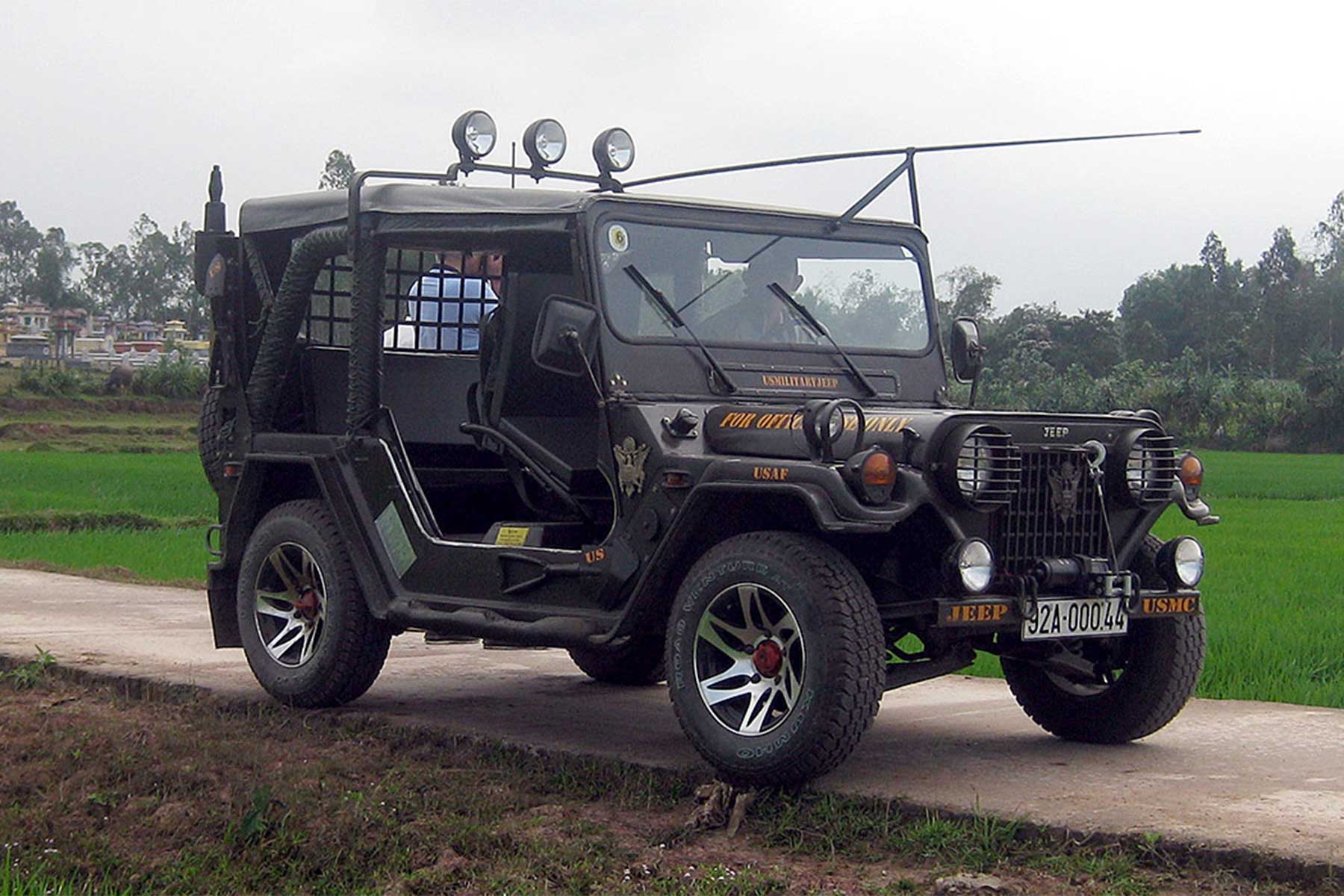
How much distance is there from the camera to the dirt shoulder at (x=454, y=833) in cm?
561

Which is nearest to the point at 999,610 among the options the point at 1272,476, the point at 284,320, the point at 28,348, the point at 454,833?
the point at 454,833

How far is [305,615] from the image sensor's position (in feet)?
28.3

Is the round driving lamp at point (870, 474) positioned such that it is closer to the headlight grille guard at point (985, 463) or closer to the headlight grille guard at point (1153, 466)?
the headlight grille guard at point (985, 463)

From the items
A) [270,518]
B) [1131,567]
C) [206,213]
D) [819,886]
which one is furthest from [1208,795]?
[206,213]

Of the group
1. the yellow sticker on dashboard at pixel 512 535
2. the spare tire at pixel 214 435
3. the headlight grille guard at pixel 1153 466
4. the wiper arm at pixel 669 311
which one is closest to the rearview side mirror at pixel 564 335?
the wiper arm at pixel 669 311

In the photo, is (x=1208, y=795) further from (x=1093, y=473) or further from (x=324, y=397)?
(x=324, y=397)

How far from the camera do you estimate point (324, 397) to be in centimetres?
900

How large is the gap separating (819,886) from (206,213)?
5.24 meters

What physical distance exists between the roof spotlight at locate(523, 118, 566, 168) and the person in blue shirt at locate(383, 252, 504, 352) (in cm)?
57

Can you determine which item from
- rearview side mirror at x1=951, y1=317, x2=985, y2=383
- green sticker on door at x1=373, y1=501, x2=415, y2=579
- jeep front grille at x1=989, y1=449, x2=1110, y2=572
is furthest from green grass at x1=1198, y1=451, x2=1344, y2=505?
jeep front grille at x1=989, y1=449, x2=1110, y2=572

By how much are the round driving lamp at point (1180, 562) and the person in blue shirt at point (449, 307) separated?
11.4 ft

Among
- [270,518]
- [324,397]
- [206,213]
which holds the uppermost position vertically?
[206,213]

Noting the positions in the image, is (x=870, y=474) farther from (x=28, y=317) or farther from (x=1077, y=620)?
(x=28, y=317)

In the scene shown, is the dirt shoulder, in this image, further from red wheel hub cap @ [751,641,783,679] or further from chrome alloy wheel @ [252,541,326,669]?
chrome alloy wheel @ [252,541,326,669]
